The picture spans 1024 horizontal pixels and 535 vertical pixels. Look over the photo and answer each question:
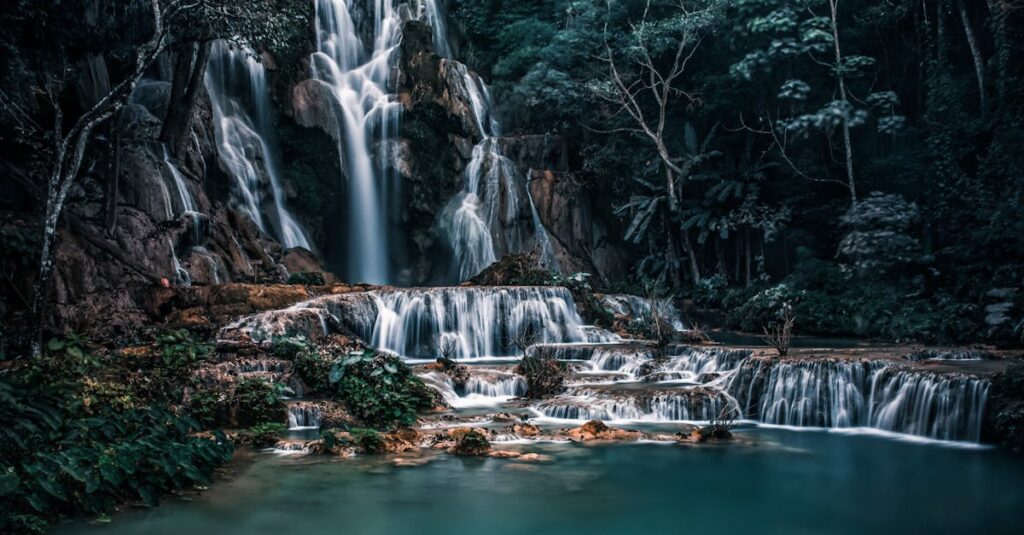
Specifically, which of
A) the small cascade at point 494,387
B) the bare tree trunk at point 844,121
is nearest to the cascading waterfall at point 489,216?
the bare tree trunk at point 844,121

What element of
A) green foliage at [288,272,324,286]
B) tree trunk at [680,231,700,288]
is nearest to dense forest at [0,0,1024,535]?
tree trunk at [680,231,700,288]

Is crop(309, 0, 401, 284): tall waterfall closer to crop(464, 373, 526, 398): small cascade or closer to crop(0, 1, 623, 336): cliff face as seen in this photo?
crop(0, 1, 623, 336): cliff face

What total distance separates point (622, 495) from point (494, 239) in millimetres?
17616

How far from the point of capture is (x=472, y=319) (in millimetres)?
16281

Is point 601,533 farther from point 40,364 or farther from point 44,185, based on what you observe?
point 44,185

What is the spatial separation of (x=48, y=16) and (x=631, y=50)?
16936mm

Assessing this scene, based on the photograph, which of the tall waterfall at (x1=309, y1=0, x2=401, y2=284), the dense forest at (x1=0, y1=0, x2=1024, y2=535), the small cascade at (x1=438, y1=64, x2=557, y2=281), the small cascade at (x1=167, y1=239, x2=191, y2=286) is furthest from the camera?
the small cascade at (x1=438, y1=64, x2=557, y2=281)

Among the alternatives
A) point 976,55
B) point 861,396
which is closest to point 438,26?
point 976,55

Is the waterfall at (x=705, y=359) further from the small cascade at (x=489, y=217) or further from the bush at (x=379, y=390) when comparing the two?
the small cascade at (x=489, y=217)

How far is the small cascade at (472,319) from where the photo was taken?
15.6 meters

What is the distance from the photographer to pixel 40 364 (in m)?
8.73

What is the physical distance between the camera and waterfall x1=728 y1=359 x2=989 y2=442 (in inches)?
345

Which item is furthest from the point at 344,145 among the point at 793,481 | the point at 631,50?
the point at 793,481

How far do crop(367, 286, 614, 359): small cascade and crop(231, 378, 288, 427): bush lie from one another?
572 centimetres
